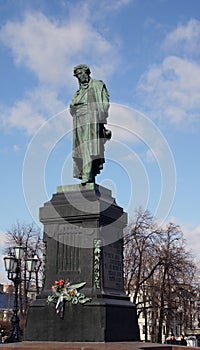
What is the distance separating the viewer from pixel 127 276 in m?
35.3

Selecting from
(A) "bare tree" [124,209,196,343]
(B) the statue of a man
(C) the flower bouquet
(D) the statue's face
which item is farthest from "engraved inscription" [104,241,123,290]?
(A) "bare tree" [124,209,196,343]

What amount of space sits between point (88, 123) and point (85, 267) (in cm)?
378

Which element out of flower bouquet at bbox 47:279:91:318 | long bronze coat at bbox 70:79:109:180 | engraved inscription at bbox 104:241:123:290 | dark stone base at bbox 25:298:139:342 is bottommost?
dark stone base at bbox 25:298:139:342

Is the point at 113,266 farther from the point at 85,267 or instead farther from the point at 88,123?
the point at 88,123

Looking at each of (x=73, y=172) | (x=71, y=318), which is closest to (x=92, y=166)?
(x=73, y=172)

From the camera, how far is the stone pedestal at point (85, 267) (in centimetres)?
1061

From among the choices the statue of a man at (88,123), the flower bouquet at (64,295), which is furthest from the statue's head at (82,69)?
the flower bouquet at (64,295)

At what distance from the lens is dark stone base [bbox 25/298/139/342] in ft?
34.3

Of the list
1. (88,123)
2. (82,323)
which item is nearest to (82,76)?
(88,123)

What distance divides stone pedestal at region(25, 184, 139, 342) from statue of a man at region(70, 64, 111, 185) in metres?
0.74

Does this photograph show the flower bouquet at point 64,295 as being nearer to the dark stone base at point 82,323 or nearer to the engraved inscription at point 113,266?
the dark stone base at point 82,323

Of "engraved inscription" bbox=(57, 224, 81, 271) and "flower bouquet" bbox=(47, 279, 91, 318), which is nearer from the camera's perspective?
"flower bouquet" bbox=(47, 279, 91, 318)

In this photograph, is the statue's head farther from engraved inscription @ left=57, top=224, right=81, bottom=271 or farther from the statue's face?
engraved inscription @ left=57, top=224, right=81, bottom=271

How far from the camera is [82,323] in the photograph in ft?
34.7
